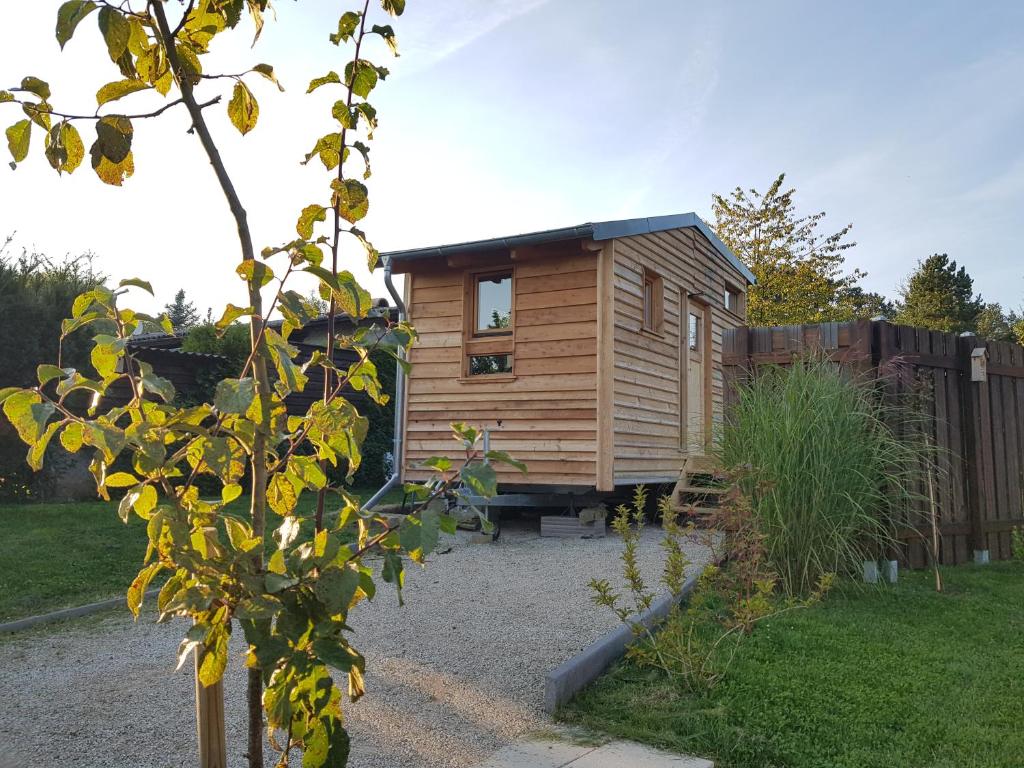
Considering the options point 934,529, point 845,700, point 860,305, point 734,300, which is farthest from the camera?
point 860,305

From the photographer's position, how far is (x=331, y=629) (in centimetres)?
123

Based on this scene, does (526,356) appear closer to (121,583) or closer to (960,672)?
(121,583)

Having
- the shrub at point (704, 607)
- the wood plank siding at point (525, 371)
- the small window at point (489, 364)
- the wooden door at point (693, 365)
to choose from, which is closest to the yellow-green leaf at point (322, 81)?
→ the shrub at point (704, 607)

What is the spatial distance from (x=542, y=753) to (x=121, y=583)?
14.7ft

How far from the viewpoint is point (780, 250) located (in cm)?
2406

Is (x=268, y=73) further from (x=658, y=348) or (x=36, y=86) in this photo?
(x=658, y=348)

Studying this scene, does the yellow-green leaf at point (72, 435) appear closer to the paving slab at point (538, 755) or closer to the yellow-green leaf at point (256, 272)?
the yellow-green leaf at point (256, 272)

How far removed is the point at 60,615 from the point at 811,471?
4.93 meters

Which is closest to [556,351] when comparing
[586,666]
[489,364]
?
[489,364]

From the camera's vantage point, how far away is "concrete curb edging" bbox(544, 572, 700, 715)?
120 inches

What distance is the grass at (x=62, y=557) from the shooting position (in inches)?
207

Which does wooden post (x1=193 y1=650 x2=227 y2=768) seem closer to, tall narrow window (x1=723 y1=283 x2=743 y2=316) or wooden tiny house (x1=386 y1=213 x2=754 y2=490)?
wooden tiny house (x1=386 y1=213 x2=754 y2=490)

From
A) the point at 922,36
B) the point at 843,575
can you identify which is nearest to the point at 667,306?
the point at 922,36

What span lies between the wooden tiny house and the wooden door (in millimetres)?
362
